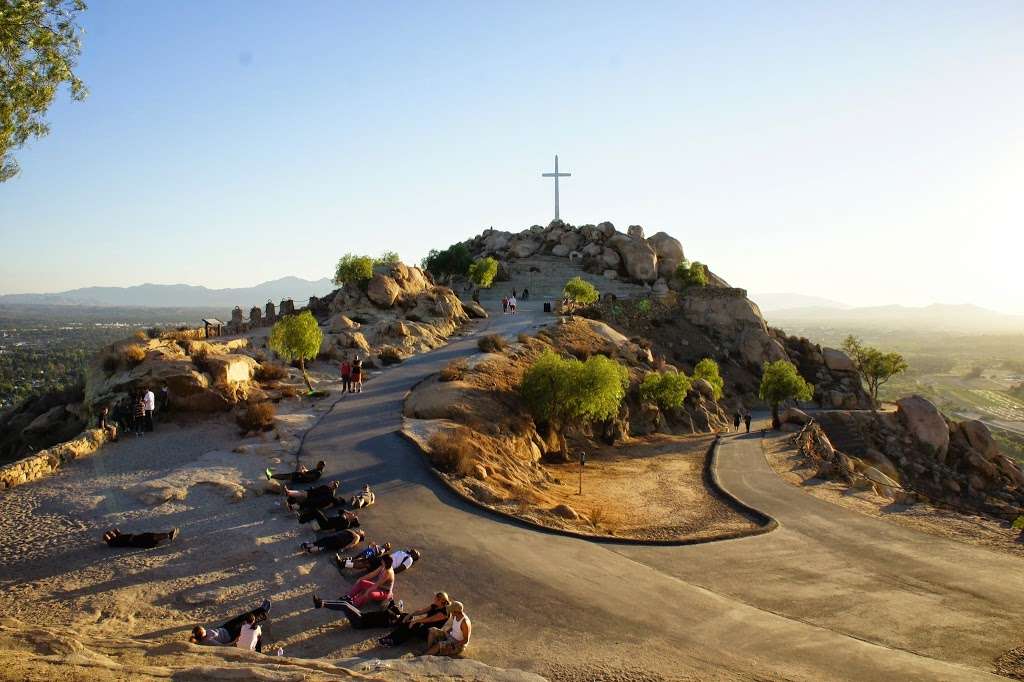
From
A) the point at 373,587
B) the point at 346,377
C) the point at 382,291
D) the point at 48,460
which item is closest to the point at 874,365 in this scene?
the point at 382,291

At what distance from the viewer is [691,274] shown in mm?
69562

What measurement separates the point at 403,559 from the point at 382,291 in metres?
33.5

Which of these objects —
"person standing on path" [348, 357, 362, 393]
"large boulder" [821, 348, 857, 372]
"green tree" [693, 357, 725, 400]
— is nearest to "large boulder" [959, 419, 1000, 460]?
"green tree" [693, 357, 725, 400]

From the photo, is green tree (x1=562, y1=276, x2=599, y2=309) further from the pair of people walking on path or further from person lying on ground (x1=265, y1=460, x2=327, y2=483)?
person lying on ground (x1=265, y1=460, x2=327, y2=483)

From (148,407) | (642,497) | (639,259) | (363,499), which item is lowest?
(642,497)

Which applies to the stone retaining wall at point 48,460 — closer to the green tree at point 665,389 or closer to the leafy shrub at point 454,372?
the leafy shrub at point 454,372

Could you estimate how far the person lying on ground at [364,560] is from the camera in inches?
496

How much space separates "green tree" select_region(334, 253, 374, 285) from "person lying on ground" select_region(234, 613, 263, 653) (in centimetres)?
3751

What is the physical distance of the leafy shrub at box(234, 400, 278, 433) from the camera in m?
21.3

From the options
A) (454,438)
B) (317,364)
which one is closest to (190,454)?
(454,438)

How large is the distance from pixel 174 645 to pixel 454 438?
12.9 m

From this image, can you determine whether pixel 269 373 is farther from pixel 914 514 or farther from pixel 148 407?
pixel 914 514

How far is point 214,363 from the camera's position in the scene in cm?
2331

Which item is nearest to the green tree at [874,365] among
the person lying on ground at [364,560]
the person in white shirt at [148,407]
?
the person lying on ground at [364,560]
